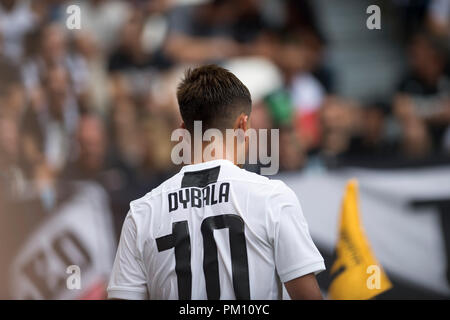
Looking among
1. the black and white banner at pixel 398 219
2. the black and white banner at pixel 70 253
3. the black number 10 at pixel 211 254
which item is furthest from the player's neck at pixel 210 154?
the black and white banner at pixel 70 253

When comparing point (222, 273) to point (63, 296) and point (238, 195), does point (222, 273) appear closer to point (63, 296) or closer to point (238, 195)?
point (238, 195)

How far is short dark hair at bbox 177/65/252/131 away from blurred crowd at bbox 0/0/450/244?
273 cm

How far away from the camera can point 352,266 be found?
8.91ft

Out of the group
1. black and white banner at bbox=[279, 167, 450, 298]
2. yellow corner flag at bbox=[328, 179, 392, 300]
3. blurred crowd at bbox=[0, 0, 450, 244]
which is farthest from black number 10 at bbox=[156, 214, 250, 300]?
blurred crowd at bbox=[0, 0, 450, 244]

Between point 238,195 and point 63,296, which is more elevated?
point 238,195

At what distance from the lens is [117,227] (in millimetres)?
4574

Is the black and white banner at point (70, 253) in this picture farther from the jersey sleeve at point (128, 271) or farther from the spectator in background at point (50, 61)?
the jersey sleeve at point (128, 271)

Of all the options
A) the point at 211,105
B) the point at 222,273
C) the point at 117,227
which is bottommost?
the point at 117,227

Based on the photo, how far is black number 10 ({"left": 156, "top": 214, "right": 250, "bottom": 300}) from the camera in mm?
1856

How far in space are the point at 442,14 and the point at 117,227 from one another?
337 centimetres

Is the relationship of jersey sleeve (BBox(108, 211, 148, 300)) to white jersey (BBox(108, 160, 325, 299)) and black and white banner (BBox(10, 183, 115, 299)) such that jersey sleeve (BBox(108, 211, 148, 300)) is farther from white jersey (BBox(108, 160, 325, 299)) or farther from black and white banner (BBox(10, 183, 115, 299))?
black and white banner (BBox(10, 183, 115, 299))

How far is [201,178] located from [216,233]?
0.20 m

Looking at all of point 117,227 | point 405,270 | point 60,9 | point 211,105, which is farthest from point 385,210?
point 60,9
